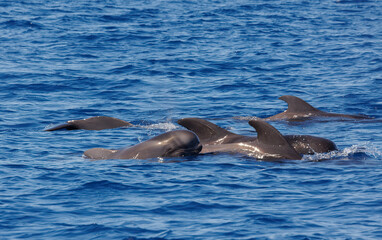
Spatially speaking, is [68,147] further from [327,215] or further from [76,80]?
[76,80]

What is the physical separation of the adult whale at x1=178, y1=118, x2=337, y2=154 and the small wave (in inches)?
10.4

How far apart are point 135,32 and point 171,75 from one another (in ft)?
37.0

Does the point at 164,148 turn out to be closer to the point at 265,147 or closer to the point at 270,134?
the point at 265,147

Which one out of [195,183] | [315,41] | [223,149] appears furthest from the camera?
Result: [315,41]

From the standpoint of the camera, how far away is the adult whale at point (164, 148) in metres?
16.0

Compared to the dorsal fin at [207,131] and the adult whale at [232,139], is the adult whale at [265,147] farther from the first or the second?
the dorsal fin at [207,131]

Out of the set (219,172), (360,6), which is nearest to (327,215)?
(219,172)

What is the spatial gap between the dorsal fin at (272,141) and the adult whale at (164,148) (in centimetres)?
150

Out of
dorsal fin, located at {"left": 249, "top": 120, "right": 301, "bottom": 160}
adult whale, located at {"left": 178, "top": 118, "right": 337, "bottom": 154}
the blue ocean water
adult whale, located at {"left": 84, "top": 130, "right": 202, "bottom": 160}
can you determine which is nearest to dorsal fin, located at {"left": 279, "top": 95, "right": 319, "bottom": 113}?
the blue ocean water

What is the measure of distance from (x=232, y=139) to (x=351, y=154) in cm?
300

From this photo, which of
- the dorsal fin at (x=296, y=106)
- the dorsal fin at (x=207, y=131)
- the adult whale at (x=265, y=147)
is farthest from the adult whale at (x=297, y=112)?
the adult whale at (x=265, y=147)

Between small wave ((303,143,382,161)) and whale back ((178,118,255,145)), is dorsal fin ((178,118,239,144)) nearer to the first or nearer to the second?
whale back ((178,118,255,145))

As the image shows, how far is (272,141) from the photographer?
1633cm

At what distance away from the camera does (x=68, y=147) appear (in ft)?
58.7
